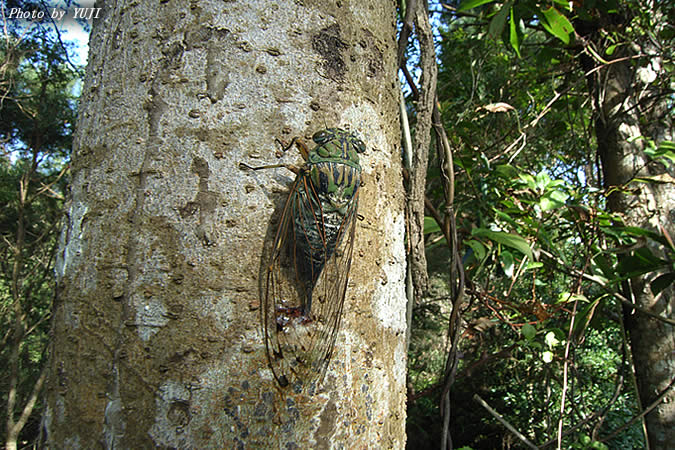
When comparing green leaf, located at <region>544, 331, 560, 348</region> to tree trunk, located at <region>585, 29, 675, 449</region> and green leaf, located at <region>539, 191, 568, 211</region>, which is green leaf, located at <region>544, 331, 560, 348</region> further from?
green leaf, located at <region>539, 191, 568, 211</region>

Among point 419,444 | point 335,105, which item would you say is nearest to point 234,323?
point 335,105

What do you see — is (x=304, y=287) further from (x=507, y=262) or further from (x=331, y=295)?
(x=507, y=262)

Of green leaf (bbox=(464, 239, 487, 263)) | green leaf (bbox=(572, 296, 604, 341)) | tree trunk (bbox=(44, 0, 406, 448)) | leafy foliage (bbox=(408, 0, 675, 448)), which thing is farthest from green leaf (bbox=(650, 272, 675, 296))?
tree trunk (bbox=(44, 0, 406, 448))

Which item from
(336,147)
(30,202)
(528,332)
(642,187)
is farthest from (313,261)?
(30,202)

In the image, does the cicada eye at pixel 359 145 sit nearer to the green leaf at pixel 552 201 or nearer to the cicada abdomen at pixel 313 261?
the cicada abdomen at pixel 313 261

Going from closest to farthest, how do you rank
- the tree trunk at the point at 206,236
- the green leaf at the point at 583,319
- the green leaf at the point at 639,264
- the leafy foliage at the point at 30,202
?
the tree trunk at the point at 206,236 → the green leaf at the point at 639,264 → the green leaf at the point at 583,319 → the leafy foliage at the point at 30,202

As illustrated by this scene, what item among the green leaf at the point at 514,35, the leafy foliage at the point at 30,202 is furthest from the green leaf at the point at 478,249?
the leafy foliage at the point at 30,202
